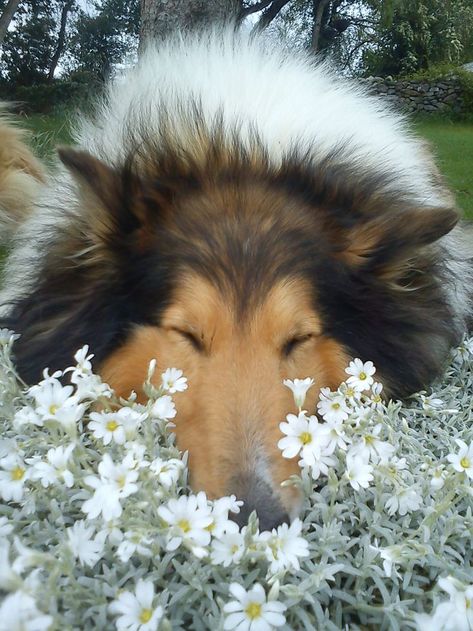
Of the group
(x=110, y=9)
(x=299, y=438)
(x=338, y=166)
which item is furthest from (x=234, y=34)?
(x=110, y=9)

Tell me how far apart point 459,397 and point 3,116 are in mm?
4610

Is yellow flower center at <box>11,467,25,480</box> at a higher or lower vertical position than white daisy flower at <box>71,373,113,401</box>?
lower

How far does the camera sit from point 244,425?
163cm

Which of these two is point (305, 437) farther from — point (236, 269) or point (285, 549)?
point (236, 269)

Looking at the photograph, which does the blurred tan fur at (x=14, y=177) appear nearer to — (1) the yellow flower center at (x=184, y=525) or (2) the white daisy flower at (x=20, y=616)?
(1) the yellow flower center at (x=184, y=525)

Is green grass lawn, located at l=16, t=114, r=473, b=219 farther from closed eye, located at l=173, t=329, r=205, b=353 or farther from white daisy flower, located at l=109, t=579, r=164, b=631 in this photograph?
white daisy flower, located at l=109, t=579, r=164, b=631

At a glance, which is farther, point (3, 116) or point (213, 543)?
point (3, 116)

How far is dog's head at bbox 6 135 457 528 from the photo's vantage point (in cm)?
183

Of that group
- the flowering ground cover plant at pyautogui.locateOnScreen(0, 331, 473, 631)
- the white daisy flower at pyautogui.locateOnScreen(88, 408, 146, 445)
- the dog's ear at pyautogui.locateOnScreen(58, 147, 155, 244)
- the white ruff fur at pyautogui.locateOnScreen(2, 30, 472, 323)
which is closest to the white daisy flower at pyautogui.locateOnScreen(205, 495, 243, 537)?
the flowering ground cover plant at pyautogui.locateOnScreen(0, 331, 473, 631)

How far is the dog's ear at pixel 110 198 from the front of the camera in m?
2.06

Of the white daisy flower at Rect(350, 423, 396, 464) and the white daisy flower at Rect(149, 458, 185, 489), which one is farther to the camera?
the white daisy flower at Rect(350, 423, 396, 464)

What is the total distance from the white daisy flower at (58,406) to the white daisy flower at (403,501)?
0.64 meters

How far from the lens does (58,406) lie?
1.29m

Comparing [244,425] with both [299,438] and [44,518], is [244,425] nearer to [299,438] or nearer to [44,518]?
[299,438]
